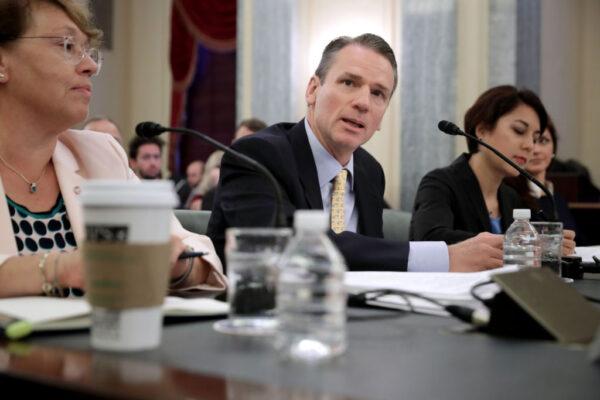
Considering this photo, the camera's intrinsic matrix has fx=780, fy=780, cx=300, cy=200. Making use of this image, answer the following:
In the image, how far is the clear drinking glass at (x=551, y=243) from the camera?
189 cm

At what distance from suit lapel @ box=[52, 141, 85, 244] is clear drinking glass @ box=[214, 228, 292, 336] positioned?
77 centimetres

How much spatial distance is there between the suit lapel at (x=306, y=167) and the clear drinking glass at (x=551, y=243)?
0.58 meters

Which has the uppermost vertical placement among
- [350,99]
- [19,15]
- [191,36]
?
[191,36]

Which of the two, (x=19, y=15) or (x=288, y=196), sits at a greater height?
(x=19, y=15)

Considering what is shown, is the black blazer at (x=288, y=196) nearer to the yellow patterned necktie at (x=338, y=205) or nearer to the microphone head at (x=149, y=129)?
the yellow patterned necktie at (x=338, y=205)

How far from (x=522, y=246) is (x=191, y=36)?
666cm

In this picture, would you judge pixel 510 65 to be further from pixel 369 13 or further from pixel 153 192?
pixel 153 192

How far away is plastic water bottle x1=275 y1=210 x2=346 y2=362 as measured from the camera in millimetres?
834

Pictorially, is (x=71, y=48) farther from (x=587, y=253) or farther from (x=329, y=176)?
(x=587, y=253)

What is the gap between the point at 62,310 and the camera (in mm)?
1003

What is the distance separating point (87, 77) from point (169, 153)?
6.52 m

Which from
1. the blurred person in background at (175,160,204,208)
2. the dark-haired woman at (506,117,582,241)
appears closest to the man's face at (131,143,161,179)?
the blurred person in background at (175,160,204,208)

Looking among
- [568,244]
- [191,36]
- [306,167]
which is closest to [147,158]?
[191,36]

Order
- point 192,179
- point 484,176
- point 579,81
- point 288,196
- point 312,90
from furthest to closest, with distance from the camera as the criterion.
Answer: point 579,81, point 192,179, point 484,176, point 312,90, point 288,196
